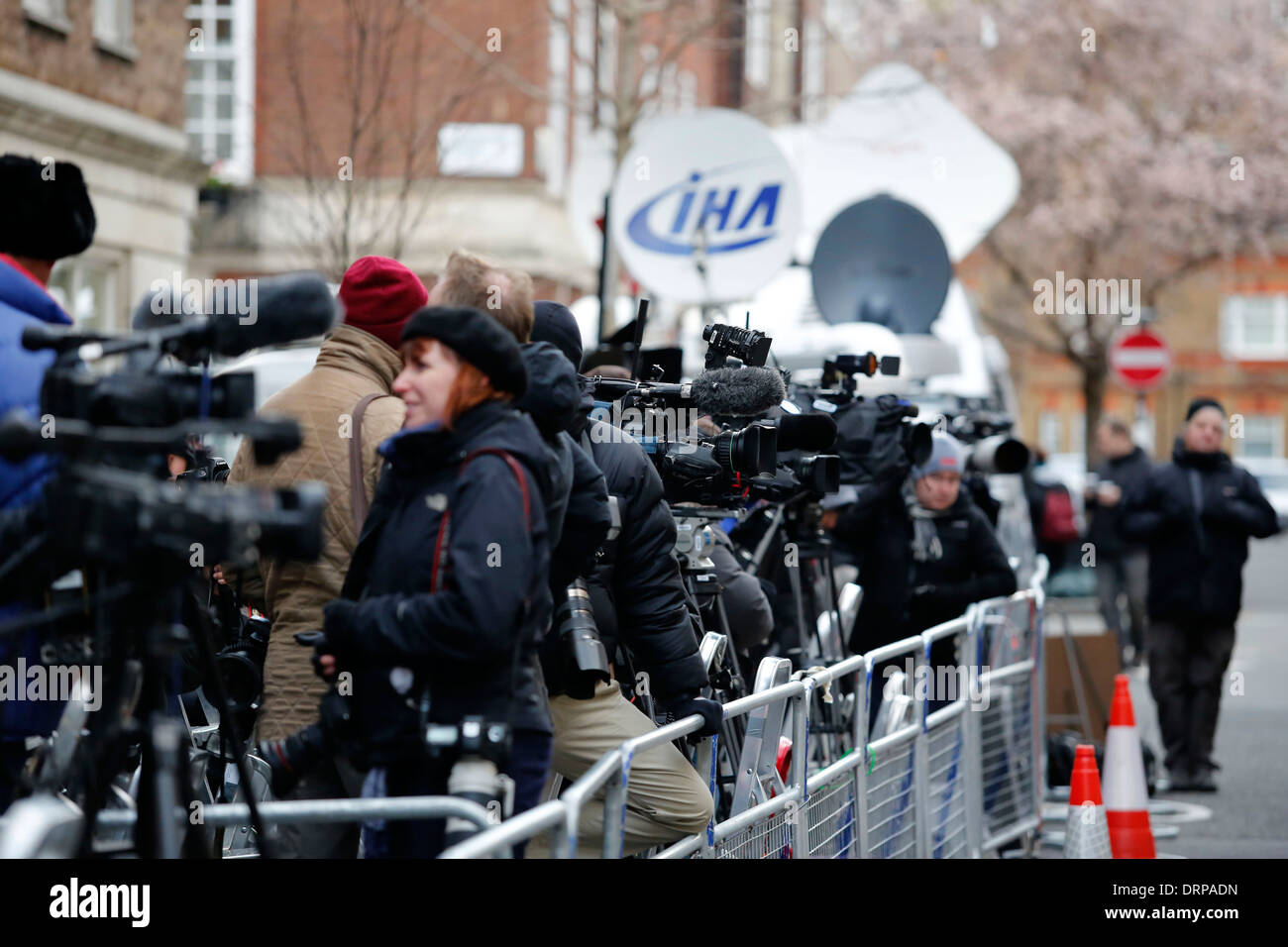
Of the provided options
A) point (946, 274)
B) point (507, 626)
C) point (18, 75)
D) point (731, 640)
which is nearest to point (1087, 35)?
point (946, 274)

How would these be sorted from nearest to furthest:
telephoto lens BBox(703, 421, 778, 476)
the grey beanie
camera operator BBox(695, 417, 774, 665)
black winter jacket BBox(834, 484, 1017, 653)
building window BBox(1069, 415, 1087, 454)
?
telephoto lens BBox(703, 421, 778, 476) → camera operator BBox(695, 417, 774, 665) → black winter jacket BBox(834, 484, 1017, 653) → the grey beanie → building window BBox(1069, 415, 1087, 454)

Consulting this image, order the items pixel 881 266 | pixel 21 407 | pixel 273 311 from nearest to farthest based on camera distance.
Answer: pixel 273 311 → pixel 21 407 → pixel 881 266

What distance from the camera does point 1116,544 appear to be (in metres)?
16.8

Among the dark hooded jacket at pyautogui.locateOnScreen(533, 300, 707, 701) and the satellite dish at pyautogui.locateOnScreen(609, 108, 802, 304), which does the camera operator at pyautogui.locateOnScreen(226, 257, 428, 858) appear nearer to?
the dark hooded jacket at pyautogui.locateOnScreen(533, 300, 707, 701)

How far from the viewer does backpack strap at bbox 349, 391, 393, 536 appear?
16.0 feet

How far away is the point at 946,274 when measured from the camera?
1202cm

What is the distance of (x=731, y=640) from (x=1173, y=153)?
3053 centimetres

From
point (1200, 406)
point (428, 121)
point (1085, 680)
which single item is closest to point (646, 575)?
point (1085, 680)

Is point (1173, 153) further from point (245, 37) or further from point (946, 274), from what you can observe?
point (946, 274)

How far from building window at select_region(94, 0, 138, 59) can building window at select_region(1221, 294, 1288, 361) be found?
172ft

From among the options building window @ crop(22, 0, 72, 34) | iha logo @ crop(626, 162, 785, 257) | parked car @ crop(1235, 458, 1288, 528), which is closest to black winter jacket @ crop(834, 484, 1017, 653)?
iha logo @ crop(626, 162, 785, 257)

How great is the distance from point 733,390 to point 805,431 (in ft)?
1.42
